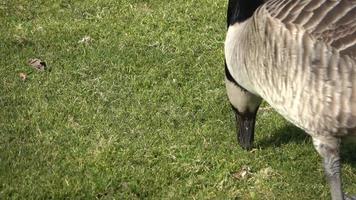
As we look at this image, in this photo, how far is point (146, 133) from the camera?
16.5 ft

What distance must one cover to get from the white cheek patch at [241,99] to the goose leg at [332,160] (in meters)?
0.88

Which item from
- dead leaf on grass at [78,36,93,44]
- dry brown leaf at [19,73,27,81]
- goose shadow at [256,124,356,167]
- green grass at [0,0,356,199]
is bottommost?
dry brown leaf at [19,73,27,81]

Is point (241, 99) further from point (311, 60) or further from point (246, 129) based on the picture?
point (311, 60)

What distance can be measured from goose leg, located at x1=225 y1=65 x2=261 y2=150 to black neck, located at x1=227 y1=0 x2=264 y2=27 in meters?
0.42

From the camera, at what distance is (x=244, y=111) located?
4926 millimetres

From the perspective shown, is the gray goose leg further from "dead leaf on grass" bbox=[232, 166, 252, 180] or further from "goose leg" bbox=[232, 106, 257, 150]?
"goose leg" bbox=[232, 106, 257, 150]

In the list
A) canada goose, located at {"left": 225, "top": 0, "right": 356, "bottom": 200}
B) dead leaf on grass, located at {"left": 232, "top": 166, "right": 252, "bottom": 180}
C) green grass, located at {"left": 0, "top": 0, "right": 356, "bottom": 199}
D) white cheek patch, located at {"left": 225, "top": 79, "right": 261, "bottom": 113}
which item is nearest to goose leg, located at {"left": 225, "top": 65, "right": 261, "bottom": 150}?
white cheek patch, located at {"left": 225, "top": 79, "right": 261, "bottom": 113}

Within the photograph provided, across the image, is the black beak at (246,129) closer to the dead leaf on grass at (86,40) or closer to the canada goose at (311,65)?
the canada goose at (311,65)

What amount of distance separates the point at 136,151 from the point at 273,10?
156 centimetres

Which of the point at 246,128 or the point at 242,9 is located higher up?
the point at 242,9

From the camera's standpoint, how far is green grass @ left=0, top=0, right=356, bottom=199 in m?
4.52

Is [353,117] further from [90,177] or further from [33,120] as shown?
[33,120]

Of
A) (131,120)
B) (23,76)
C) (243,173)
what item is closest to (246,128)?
(243,173)

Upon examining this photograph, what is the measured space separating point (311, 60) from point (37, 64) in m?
2.97
